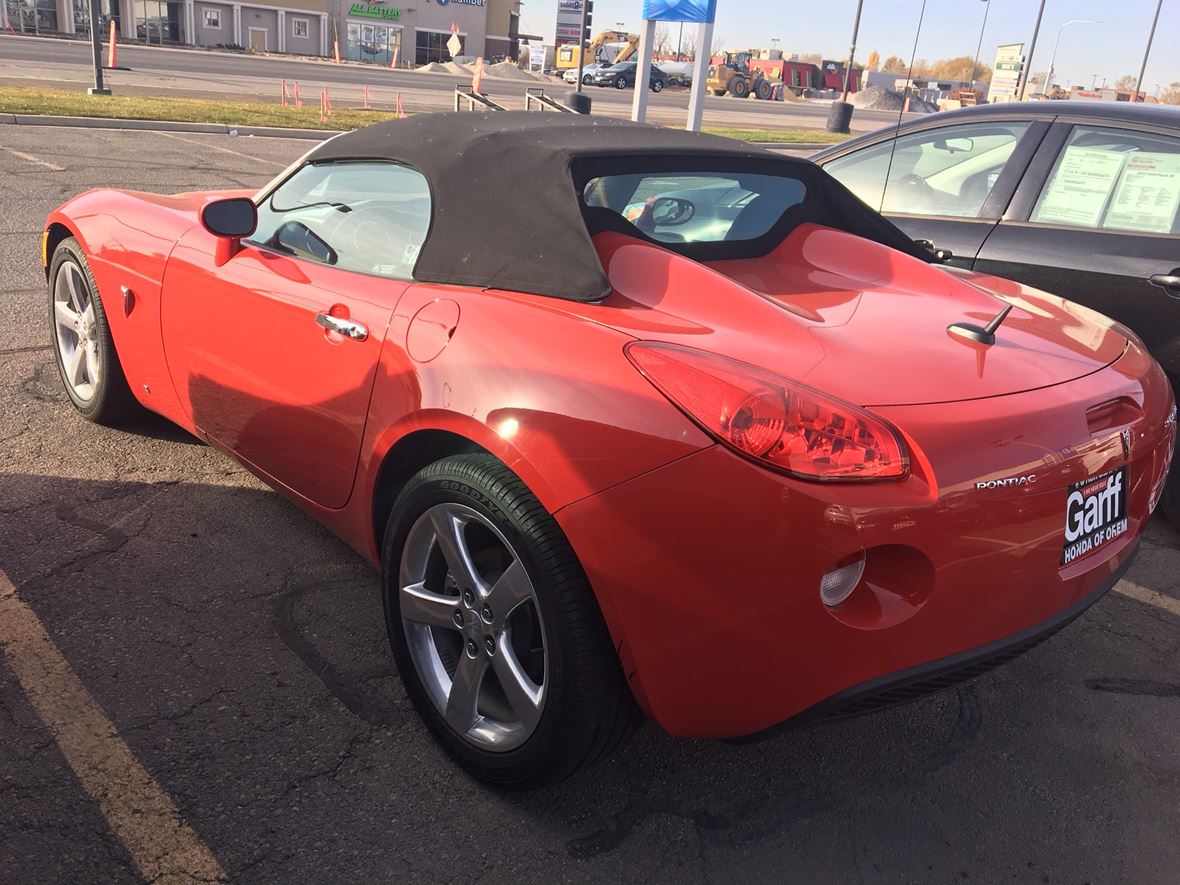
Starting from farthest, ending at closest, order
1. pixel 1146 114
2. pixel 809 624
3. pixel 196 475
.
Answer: pixel 1146 114 → pixel 196 475 → pixel 809 624

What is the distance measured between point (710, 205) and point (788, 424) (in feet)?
4.68

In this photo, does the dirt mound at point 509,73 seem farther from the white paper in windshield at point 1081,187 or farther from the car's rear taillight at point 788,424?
the car's rear taillight at point 788,424

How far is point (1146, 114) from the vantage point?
413 cm

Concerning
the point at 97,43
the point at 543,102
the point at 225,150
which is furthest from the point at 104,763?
the point at 97,43

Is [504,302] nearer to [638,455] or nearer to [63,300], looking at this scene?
[638,455]

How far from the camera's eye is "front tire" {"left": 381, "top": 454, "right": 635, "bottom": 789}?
80.0 inches

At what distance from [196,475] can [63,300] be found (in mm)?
1074

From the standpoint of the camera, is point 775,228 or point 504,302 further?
point 775,228

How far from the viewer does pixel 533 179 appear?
8.44ft

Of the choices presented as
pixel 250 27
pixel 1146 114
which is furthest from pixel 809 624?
pixel 250 27

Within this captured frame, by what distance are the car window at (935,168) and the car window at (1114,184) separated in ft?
0.87

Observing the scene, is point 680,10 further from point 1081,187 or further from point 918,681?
point 918,681

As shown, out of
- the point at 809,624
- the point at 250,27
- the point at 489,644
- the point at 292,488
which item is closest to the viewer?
the point at 809,624

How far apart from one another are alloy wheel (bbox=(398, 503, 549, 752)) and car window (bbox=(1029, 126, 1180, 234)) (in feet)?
10.3
